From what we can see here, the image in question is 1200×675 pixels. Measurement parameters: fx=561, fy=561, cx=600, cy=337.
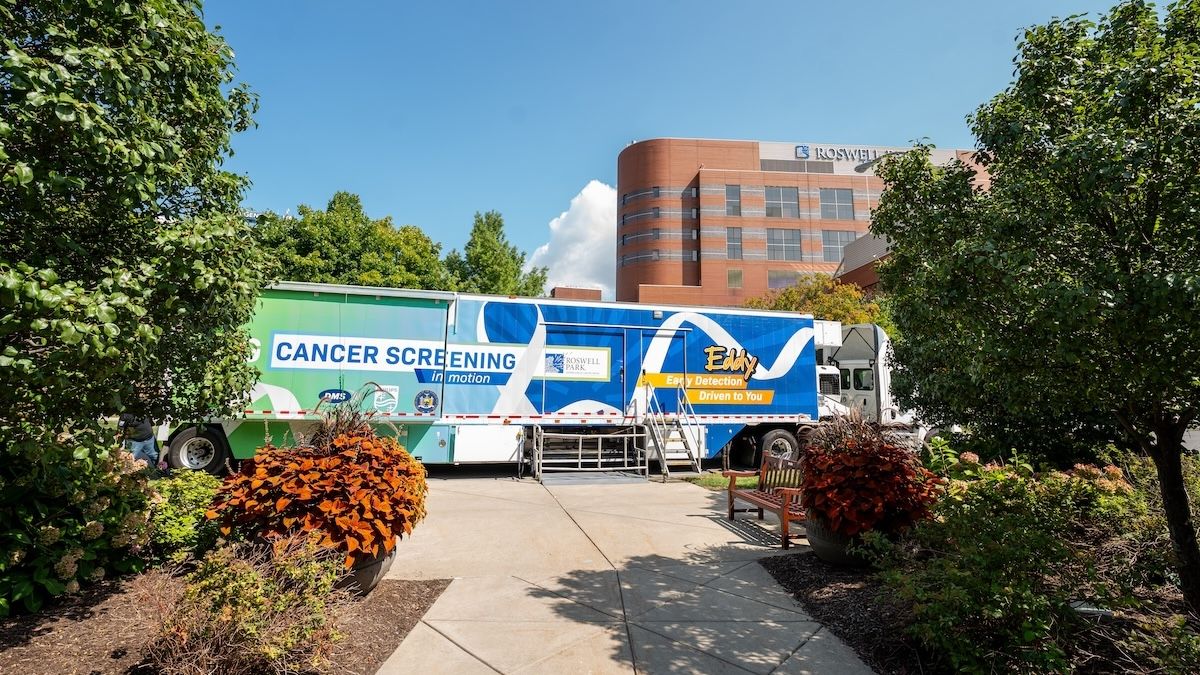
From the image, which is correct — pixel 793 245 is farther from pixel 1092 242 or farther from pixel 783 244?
pixel 1092 242

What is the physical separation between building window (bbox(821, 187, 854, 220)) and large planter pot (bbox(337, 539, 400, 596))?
6193cm

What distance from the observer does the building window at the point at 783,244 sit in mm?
58625

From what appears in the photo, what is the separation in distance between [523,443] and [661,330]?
384 centimetres

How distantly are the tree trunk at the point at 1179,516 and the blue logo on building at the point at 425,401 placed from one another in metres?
9.86

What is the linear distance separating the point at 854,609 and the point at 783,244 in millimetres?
58296

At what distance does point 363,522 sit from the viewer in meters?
4.28

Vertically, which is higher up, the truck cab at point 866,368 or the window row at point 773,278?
the window row at point 773,278

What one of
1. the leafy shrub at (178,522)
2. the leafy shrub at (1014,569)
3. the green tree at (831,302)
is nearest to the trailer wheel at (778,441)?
the leafy shrub at (1014,569)

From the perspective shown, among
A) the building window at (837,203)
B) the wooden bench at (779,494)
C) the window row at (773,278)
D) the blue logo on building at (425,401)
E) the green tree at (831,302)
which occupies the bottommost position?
the wooden bench at (779,494)

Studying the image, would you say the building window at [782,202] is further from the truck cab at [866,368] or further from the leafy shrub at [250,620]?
the leafy shrub at [250,620]

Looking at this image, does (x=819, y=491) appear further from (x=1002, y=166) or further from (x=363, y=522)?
(x=363, y=522)

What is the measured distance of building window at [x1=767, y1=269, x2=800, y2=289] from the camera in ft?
190

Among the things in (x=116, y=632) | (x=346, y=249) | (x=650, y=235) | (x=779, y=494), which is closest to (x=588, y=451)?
(x=779, y=494)

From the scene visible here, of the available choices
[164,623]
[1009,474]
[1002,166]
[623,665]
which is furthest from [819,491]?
[164,623]
